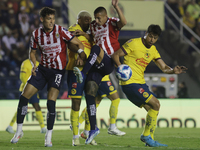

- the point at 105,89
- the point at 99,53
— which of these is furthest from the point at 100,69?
the point at 105,89

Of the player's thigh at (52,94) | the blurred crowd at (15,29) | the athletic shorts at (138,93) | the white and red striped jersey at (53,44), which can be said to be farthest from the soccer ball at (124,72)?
the blurred crowd at (15,29)

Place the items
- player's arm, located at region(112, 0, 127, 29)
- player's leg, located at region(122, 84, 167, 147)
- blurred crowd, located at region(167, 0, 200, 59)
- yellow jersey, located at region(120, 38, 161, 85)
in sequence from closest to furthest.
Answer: player's arm, located at region(112, 0, 127, 29) < player's leg, located at region(122, 84, 167, 147) < yellow jersey, located at region(120, 38, 161, 85) < blurred crowd, located at region(167, 0, 200, 59)

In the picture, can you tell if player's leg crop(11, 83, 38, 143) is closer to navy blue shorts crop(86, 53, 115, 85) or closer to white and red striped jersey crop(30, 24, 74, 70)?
white and red striped jersey crop(30, 24, 74, 70)

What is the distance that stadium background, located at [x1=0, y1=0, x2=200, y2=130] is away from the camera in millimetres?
11172

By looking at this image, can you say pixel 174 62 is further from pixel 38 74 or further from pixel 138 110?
pixel 38 74

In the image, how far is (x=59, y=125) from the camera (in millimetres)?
11094

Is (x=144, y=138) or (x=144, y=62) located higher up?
(x=144, y=62)

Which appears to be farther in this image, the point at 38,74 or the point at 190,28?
the point at 190,28

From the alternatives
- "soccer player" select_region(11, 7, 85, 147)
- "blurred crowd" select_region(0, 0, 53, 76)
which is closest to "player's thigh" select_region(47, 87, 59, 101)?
"soccer player" select_region(11, 7, 85, 147)

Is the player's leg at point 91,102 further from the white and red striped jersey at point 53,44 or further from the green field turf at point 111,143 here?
the white and red striped jersey at point 53,44

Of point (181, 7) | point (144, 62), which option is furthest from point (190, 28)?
point (144, 62)

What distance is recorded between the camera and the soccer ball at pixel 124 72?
6.04 m

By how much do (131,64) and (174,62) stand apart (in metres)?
9.25

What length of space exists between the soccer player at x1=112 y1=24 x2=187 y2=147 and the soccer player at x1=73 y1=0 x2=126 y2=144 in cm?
20
